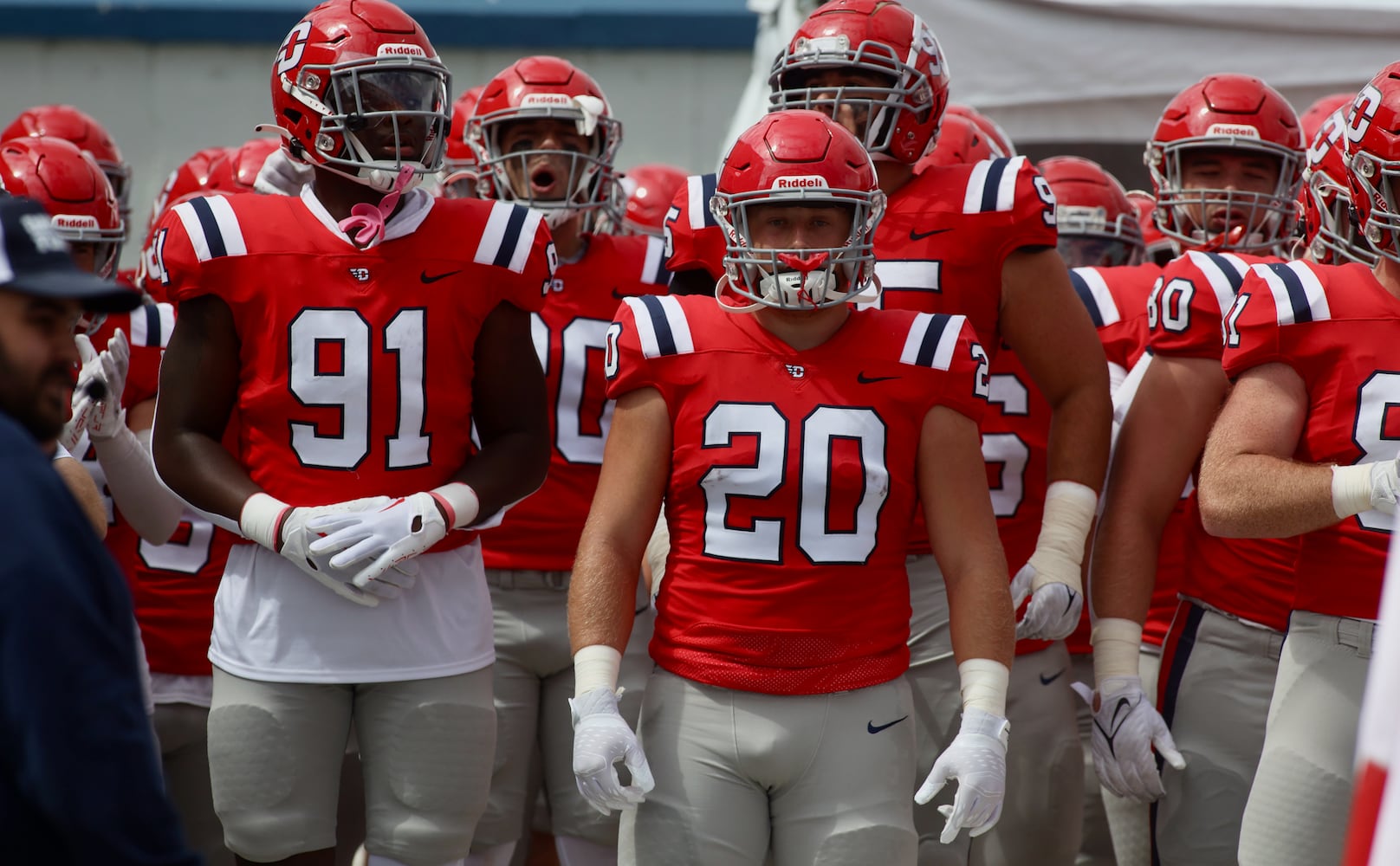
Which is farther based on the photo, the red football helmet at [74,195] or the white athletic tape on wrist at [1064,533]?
the red football helmet at [74,195]

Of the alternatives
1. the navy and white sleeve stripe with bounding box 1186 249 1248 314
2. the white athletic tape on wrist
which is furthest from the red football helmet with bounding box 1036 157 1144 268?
the white athletic tape on wrist

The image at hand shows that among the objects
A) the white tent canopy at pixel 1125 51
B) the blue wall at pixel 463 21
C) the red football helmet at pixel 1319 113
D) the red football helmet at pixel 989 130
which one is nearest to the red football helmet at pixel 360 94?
the red football helmet at pixel 989 130

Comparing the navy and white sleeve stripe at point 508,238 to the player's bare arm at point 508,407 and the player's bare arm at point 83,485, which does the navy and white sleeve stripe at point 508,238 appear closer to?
the player's bare arm at point 508,407

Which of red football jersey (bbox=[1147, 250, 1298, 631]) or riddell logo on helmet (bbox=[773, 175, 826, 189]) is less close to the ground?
riddell logo on helmet (bbox=[773, 175, 826, 189])

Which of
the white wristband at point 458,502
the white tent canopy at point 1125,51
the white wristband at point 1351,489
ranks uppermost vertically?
the white tent canopy at point 1125,51

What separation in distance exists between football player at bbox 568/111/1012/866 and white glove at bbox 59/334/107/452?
1.14 meters

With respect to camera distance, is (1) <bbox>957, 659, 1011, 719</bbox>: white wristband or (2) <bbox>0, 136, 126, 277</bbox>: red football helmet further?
(2) <bbox>0, 136, 126, 277</bbox>: red football helmet

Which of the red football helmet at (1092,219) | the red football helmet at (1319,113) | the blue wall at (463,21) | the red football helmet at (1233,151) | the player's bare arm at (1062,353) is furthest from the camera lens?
the blue wall at (463,21)

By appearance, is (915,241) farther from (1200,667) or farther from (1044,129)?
(1044,129)

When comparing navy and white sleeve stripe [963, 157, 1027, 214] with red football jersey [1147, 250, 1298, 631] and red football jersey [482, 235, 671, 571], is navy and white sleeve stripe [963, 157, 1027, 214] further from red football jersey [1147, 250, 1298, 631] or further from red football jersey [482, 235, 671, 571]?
red football jersey [482, 235, 671, 571]

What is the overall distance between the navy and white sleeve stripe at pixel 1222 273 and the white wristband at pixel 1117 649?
0.62 m

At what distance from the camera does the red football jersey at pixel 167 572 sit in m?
3.59

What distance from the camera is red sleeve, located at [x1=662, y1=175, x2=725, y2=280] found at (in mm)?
3189

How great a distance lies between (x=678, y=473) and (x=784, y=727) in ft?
1.42
